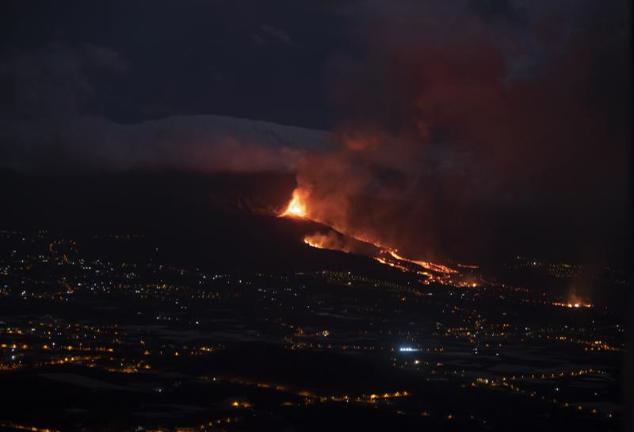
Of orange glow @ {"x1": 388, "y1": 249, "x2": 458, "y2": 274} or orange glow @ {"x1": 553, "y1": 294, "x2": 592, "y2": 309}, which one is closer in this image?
orange glow @ {"x1": 553, "y1": 294, "x2": 592, "y2": 309}

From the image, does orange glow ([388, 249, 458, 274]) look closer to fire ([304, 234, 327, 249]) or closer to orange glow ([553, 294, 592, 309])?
fire ([304, 234, 327, 249])

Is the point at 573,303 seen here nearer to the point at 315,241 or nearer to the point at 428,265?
the point at 428,265

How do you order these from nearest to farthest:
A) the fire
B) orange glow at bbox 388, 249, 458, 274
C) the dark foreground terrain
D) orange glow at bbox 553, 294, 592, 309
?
the dark foreground terrain → orange glow at bbox 553, 294, 592, 309 → the fire → orange glow at bbox 388, 249, 458, 274

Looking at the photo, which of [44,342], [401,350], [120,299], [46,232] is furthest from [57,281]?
[401,350]

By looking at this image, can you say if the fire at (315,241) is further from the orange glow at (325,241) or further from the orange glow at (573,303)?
the orange glow at (573,303)

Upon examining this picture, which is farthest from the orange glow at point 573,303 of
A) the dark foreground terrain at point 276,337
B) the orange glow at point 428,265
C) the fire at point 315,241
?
the fire at point 315,241

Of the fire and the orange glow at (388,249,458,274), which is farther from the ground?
the fire

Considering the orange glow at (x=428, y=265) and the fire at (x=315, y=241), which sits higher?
the fire at (x=315, y=241)

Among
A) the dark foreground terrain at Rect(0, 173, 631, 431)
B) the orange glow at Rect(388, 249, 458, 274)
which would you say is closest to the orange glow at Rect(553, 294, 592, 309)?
the dark foreground terrain at Rect(0, 173, 631, 431)

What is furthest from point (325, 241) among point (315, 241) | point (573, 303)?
point (573, 303)

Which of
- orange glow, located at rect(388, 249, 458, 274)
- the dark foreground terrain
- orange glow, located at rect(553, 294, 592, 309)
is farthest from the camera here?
orange glow, located at rect(388, 249, 458, 274)

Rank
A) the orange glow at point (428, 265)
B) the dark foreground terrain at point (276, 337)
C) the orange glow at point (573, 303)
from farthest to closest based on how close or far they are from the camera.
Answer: the orange glow at point (428, 265) → the orange glow at point (573, 303) → the dark foreground terrain at point (276, 337)
